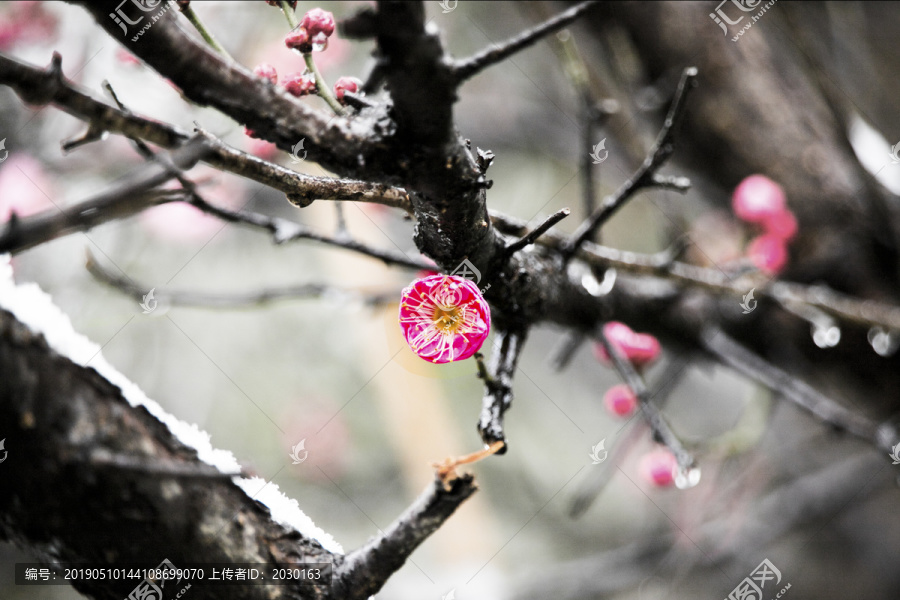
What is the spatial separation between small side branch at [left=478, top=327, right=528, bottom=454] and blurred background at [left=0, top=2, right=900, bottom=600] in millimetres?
190

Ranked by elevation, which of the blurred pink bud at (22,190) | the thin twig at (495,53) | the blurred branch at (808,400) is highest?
the blurred pink bud at (22,190)

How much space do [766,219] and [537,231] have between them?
0.90m

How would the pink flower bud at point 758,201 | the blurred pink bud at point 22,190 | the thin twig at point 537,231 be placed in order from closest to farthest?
the thin twig at point 537,231 → the pink flower bud at point 758,201 → the blurred pink bud at point 22,190

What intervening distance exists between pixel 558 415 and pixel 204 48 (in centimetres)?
261

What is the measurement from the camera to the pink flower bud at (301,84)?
0.40 meters

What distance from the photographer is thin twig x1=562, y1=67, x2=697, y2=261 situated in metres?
0.50

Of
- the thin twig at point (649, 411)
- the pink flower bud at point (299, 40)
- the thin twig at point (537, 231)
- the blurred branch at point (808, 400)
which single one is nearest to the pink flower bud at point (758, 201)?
the blurred branch at point (808, 400)

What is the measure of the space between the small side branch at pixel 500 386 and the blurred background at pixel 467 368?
190 mm

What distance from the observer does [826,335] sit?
→ 1061 millimetres

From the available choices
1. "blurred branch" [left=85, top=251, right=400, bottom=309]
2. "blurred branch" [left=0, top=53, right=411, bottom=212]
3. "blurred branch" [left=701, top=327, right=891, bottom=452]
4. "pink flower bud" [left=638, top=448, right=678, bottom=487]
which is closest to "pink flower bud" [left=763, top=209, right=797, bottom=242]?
"blurred branch" [left=701, top=327, right=891, bottom=452]

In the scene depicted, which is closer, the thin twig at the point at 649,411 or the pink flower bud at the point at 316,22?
the pink flower bud at the point at 316,22

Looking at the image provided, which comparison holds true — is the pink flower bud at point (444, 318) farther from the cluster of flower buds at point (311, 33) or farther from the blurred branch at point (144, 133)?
the cluster of flower buds at point (311, 33)

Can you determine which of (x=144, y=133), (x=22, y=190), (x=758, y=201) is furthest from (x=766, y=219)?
(x=22, y=190)

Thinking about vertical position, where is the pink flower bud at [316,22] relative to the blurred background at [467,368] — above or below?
below
